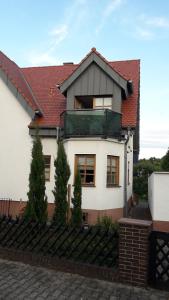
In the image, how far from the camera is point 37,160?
10203 millimetres

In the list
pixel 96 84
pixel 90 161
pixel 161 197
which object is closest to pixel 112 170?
pixel 90 161

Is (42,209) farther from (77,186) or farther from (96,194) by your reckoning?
(96,194)

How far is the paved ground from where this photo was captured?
6.08 m

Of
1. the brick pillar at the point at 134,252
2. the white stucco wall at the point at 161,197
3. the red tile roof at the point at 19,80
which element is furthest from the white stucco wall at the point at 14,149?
the brick pillar at the point at 134,252

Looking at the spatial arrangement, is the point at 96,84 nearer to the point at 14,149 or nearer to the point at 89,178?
the point at 89,178

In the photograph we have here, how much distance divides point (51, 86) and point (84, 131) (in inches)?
247

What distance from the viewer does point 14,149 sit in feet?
53.4

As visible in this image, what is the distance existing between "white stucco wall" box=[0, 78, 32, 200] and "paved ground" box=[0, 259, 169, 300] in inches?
345

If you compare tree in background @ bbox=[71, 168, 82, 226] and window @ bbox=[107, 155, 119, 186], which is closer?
tree in background @ bbox=[71, 168, 82, 226]

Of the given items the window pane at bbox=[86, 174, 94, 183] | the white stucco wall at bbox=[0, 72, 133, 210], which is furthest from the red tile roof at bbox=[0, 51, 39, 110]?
the window pane at bbox=[86, 174, 94, 183]

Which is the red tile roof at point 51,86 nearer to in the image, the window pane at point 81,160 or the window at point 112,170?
the window at point 112,170

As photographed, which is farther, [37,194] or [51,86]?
[51,86]

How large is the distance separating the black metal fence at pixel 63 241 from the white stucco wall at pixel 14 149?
7.16 m

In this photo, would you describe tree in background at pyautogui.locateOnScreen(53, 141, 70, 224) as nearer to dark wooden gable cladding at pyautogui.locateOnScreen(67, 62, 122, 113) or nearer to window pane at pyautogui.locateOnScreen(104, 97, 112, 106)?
dark wooden gable cladding at pyautogui.locateOnScreen(67, 62, 122, 113)
